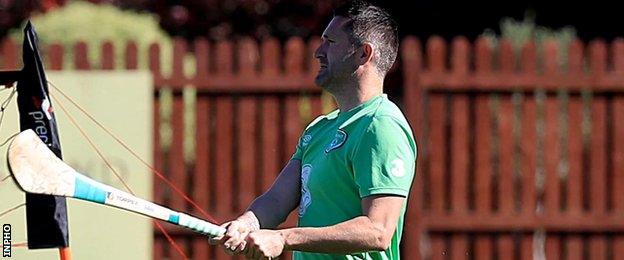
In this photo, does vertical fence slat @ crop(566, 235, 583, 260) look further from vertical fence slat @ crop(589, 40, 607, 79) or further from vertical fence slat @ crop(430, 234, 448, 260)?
vertical fence slat @ crop(589, 40, 607, 79)

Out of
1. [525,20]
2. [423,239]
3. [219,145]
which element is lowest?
[423,239]

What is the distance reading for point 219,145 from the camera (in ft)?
33.1

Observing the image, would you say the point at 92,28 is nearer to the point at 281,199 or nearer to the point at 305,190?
the point at 281,199

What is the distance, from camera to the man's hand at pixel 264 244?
4.68 metres

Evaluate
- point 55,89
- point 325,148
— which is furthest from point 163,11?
point 325,148

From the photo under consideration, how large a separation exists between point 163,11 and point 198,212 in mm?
5360

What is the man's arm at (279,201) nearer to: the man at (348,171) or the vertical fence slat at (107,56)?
the man at (348,171)

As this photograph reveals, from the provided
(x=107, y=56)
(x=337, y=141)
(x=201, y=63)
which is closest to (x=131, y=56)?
(x=107, y=56)

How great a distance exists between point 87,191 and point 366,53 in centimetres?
102

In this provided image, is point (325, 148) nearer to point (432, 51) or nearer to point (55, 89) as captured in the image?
point (55, 89)

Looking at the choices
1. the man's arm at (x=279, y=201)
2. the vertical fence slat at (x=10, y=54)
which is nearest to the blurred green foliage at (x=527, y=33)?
the vertical fence slat at (x=10, y=54)

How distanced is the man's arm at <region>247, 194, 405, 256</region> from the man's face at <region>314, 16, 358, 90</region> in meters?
0.48

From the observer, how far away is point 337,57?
507 centimetres

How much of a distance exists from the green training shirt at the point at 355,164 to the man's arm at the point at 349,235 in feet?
0.19
